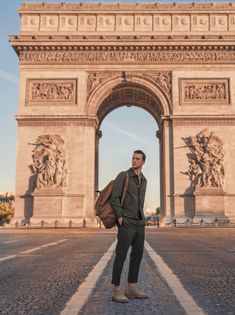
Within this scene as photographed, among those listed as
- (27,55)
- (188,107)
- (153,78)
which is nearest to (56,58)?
(27,55)

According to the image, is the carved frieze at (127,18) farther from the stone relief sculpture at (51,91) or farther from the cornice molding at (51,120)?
the cornice molding at (51,120)

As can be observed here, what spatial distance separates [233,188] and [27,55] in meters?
16.0

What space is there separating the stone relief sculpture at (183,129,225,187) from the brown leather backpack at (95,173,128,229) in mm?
25166

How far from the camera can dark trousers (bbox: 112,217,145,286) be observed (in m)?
4.39

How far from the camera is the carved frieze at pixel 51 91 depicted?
3078 centimetres

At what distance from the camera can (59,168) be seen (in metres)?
29.4

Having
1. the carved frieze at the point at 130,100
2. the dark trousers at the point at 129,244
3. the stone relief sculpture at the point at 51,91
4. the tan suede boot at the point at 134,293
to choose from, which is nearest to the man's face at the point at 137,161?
the dark trousers at the point at 129,244

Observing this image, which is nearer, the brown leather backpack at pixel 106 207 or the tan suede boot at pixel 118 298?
the tan suede boot at pixel 118 298

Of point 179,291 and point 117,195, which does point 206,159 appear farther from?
point 117,195

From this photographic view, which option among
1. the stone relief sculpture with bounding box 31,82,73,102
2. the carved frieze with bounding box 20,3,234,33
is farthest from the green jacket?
the carved frieze with bounding box 20,3,234,33

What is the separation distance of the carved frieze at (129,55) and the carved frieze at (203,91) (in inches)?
54.4

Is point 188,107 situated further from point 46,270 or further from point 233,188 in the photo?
point 46,270

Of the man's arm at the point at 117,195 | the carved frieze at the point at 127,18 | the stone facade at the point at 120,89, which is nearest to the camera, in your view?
the man's arm at the point at 117,195

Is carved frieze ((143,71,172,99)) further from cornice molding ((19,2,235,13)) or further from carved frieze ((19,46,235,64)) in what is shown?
cornice molding ((19,2,235,13))
